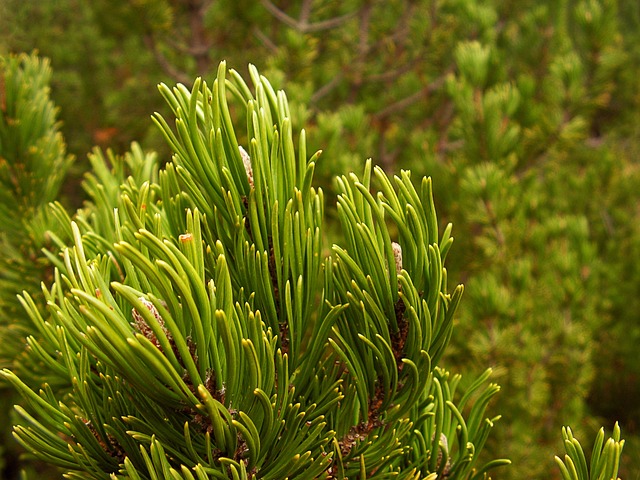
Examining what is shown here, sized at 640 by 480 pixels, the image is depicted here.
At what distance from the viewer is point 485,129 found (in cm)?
128

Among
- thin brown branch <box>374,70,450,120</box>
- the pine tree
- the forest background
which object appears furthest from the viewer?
thin brown branch <box>374,70,450,120</box>

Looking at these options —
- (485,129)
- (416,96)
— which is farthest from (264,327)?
(416,96)

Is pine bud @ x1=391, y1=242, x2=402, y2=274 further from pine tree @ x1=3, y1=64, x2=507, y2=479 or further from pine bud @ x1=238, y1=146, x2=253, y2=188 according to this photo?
pine bud @ x1=238, y1=146, x2=253, y2=188

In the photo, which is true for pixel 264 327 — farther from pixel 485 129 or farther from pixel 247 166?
pixel 485 129

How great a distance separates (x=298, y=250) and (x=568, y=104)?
1283mm

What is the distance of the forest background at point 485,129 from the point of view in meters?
1.28

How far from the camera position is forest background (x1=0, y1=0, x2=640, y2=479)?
1.28 meters

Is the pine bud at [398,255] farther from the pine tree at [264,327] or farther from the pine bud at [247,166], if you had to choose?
the pine bud at [247,166]

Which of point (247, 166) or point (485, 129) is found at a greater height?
point (247, 166)

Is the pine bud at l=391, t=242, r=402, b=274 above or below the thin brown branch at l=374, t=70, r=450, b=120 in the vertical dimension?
above

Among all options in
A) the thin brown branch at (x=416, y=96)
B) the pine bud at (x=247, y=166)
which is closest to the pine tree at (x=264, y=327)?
the pine bud at (x=247, y=166)

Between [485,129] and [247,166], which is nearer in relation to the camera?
[247,166]

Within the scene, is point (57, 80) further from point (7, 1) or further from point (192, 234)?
point (192, 234)

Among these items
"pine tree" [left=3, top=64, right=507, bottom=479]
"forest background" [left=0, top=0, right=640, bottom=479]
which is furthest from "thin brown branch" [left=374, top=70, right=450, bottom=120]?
"pine tree" [left=3, top=64, right=507, bottom=479]
